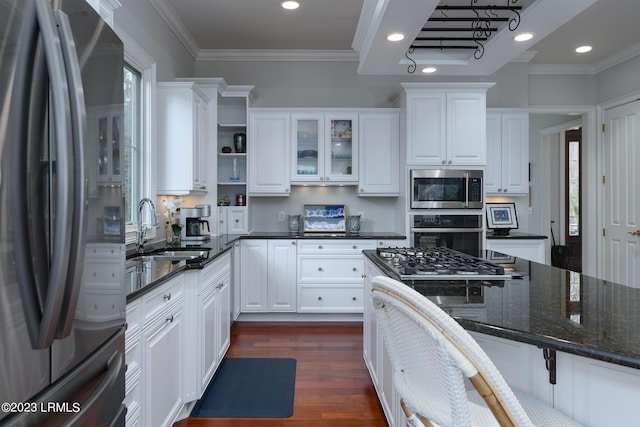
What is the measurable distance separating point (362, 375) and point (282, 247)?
165cm

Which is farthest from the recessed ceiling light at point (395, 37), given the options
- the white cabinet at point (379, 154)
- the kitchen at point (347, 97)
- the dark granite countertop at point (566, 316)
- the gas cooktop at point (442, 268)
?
Result: the kitchen at point (347, 97)

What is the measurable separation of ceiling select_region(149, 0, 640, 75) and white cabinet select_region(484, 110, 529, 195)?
0.71m

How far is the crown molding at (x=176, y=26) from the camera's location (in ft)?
11.1

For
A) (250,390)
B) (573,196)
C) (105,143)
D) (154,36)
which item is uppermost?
(154,36)

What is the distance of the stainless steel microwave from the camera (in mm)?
4094

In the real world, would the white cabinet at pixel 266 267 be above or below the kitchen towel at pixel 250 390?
above

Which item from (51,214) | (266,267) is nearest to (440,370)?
(51,214)

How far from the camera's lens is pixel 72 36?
887 mm

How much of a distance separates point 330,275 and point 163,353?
93.3 inches

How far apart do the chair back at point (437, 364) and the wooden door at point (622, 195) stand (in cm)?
429

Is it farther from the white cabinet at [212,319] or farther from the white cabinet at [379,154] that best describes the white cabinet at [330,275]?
the white cabinet at [212,319]

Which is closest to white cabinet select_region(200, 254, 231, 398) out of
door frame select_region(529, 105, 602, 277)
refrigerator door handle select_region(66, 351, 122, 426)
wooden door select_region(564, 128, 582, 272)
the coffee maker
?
the coffee maker

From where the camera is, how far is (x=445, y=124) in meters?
4.12

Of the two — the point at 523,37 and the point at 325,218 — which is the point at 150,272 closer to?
the point at 523,37
